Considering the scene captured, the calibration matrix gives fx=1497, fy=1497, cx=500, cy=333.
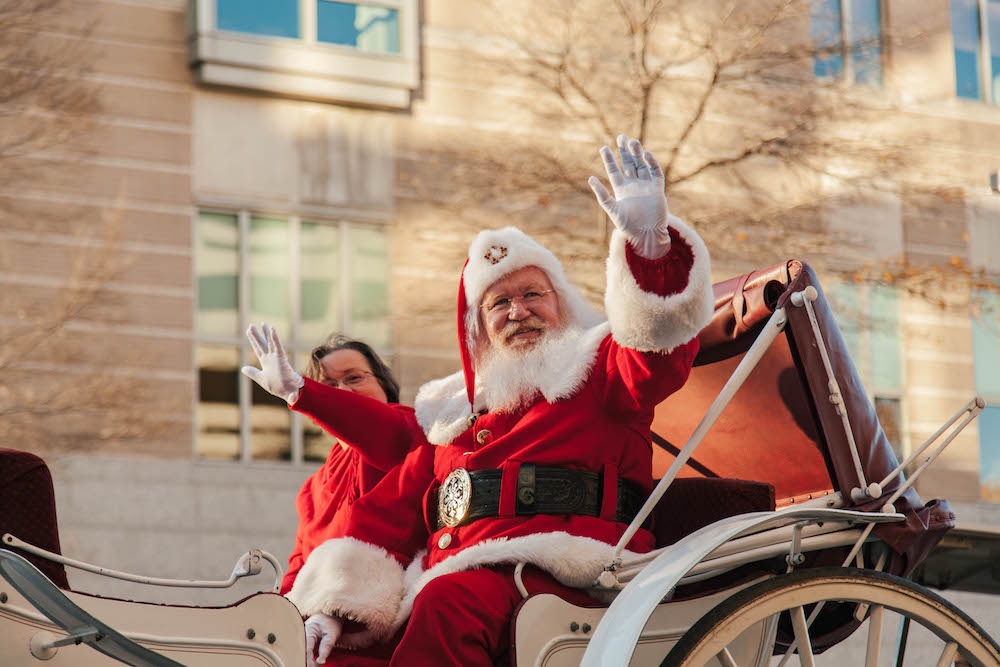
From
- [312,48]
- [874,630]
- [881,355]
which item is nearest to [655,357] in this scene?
[874,630]

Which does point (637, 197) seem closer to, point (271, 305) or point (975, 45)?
point (271, 305)

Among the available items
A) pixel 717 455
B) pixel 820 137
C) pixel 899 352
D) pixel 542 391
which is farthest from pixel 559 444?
pixel 899 352

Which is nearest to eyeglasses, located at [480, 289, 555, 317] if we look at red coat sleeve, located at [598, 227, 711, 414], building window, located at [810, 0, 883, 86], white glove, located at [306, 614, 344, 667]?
red coat sleeve, located at [598, 227, 711, 414]

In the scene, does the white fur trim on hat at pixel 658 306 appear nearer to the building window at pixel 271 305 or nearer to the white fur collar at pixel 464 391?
the white fur collar at pixel 464 391

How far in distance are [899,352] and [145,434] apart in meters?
7.14

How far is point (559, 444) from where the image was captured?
377 cm

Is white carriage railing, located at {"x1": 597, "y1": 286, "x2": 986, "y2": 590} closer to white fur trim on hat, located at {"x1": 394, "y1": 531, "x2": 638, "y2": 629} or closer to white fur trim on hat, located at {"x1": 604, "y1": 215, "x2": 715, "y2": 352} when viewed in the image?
white fur trim on hat, located at {"x1": 394, "y1": 531, "x2": 638, "y2": 629}

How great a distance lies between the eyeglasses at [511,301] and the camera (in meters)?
4.12

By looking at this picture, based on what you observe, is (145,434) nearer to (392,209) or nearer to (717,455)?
(392,209)

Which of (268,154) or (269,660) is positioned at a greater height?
(268,154)

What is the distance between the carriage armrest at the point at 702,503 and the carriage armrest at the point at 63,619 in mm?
1458

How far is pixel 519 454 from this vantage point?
3.79 metres

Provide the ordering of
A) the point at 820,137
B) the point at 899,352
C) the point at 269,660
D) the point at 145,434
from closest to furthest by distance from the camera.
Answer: the point at 269,660 → the point at 145,434 → the point at 820,137 → the point at 899,352

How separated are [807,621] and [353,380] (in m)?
2.09
